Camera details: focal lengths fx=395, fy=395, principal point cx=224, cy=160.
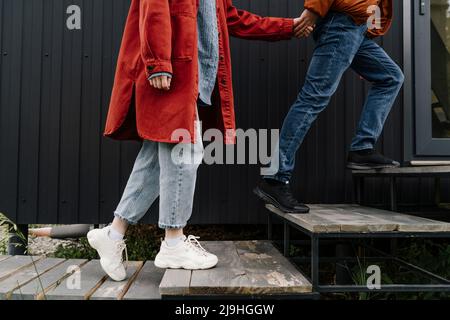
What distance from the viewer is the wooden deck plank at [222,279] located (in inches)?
57.7

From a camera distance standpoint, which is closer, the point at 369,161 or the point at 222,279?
the point at 222,279

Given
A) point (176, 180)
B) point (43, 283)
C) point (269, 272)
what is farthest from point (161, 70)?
point (43, 283)

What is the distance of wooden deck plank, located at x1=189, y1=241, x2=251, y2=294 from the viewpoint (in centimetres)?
147

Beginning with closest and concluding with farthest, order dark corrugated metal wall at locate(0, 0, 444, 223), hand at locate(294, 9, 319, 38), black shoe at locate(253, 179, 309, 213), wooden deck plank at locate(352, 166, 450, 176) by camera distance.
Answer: wooden deck plank at locate(352, 166, 450, 176), black shoe at locate(253, 179, 309, 213), hand at locate(294, 9, 319, 38), dark corrugated metal wall at locate(0, 0, 444, 223)

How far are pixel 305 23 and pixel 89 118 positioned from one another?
1474 millimetres

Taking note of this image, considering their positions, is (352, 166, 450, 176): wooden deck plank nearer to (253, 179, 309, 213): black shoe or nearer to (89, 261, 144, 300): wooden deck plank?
(253, 179, 309, 213): black shoe

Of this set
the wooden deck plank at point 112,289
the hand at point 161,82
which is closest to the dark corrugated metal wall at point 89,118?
the wooden deck plank at point 112,289

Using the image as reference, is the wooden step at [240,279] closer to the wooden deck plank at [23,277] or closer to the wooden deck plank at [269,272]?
the wooden deck plank at [269,272]

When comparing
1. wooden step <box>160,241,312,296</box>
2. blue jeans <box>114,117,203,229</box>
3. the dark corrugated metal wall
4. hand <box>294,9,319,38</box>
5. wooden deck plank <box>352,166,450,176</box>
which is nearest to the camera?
wooden step <box>160,241,312,296</box>

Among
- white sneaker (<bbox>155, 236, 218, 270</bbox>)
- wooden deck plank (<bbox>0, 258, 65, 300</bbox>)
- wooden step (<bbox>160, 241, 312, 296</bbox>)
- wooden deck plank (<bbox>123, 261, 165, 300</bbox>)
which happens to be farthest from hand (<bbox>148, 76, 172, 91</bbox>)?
wooden deck plank (<bbox>0, 258, 65, 300</bbox>)

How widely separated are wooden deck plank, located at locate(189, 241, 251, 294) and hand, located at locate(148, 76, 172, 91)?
76 centimetres

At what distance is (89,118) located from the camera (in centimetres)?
258

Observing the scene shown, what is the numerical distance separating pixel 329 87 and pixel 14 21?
2090 millimetres

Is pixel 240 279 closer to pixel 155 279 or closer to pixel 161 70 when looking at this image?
pixel 155 279
